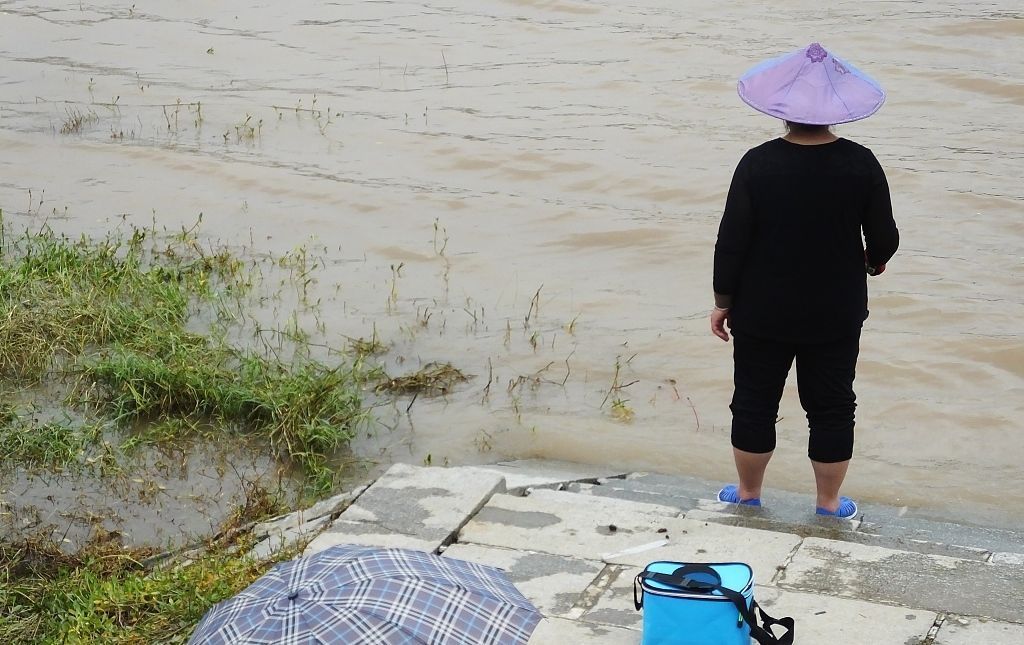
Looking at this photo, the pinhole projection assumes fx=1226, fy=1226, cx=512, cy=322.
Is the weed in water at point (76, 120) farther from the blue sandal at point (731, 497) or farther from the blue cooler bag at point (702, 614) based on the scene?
the blue cooler bag at point (702, 614)

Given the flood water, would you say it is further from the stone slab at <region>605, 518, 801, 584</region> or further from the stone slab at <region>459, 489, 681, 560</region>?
the stone slab at <region>605, 518, 801, 584</region>

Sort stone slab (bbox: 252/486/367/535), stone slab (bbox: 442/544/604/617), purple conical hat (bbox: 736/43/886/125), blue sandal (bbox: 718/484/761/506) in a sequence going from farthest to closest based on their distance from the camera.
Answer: blue sandal (bbox: 718/484/761/506)
stone slab (bbox: 252/486/367/535)
purple conical hat (bbox: 736/43/886/125)
stone slab (bbox: 442/544/604/617)

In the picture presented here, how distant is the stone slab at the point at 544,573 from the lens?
12.4ft

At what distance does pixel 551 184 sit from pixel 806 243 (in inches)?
Result: 260

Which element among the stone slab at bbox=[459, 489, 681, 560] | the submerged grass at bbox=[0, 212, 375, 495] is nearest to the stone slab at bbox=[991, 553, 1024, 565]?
the stone slab at bbox=[459, 489, 681, 560]

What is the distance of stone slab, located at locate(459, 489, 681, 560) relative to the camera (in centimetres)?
418

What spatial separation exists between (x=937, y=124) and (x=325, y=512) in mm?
8627

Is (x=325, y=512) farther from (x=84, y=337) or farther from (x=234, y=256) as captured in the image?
(x=234, y=256)

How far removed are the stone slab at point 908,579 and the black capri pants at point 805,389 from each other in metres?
0.55

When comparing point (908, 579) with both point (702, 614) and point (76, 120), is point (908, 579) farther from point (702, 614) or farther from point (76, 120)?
point (76, 120)

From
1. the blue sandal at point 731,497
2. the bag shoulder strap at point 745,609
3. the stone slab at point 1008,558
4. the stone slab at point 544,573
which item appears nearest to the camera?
the bag shoulder strap at point 745,609

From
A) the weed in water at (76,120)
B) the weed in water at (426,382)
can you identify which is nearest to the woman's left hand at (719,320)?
the weed in water at (426,382)

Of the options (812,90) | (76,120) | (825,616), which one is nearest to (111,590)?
(825,616)

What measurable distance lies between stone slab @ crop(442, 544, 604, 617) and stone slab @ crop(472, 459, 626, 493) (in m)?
1.16
